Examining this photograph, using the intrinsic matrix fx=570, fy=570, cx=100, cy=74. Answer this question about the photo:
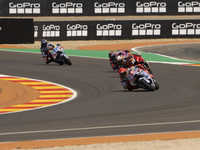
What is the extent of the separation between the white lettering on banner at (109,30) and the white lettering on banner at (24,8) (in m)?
6.25

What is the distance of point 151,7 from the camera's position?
144ft

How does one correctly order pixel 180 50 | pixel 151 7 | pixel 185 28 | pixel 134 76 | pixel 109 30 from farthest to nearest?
1. pixel 151 7
2. pixel 185 28
3. pixel 109 30
4. pixel 180 50
5. pixel 134 76

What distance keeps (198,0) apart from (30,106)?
30135 mm

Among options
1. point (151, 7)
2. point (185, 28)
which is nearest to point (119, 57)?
point (185, 28)

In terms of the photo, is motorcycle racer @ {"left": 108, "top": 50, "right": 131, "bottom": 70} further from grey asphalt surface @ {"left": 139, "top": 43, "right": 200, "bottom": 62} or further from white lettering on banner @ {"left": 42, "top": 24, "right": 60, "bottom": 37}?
white lettering on banner @ {"left": 42, "top": 24, "right": 60, "bottom": 37}

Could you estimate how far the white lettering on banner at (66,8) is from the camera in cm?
4309

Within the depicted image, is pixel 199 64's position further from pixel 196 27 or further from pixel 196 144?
pixel 196 144

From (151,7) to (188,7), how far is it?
Result: 2862 millimetres

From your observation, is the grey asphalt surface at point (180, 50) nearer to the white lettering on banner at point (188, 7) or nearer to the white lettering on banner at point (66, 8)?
the white lettering on banner at point (188, 7)

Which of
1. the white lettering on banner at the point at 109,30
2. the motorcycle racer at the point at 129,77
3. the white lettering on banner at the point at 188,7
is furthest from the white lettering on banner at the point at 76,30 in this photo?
the motorcycle racer at the point at 129,77

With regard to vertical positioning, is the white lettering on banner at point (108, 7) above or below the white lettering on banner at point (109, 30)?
above

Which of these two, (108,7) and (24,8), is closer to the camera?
(24,8)

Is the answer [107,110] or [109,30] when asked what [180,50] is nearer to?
[109,30]

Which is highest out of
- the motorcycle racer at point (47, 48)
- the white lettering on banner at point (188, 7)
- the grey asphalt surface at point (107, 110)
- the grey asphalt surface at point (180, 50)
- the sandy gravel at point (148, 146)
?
the white lettering on banner at point (188, 7)
